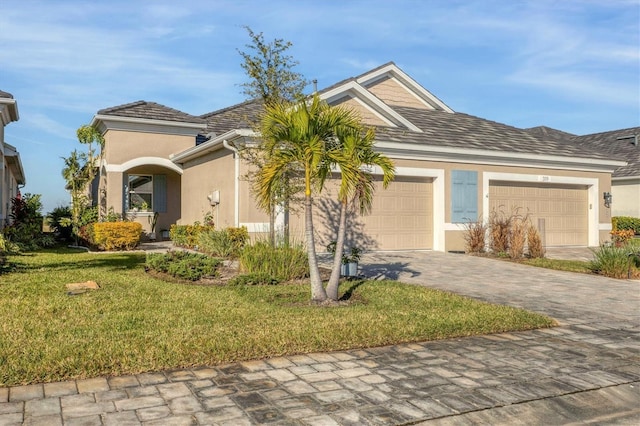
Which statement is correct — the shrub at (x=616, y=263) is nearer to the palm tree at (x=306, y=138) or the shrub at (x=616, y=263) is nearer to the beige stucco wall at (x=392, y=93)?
the palm tree at (x=306, y=138)

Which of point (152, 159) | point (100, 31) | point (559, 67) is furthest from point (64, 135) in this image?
point (559, 67)

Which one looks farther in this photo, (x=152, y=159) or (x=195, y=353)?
(x=152, y=159)

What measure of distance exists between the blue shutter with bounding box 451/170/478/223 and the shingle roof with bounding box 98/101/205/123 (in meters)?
9.68

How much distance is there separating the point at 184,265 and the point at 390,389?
6.89 metres

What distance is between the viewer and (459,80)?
1548 centimetres

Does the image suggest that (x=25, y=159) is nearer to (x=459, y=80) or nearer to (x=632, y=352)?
(x=459, y=80)

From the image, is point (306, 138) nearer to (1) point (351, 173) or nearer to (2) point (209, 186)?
(1) point (351, 173)

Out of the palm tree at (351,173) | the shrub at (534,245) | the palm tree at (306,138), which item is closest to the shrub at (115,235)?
the palm tree at (306,138)

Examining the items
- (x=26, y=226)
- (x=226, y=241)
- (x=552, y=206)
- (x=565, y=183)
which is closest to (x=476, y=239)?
(x=552, y=206)

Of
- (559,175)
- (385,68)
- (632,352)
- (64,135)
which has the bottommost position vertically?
(632,352)

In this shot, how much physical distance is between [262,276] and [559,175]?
44.3ft

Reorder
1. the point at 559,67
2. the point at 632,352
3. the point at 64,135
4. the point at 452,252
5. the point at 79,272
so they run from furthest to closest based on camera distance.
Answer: the point at 64,135 < the point at 452,252 < the point at 559,67 < the point at 79,272 < the point at 632,352

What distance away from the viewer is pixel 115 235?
16281 millimetres

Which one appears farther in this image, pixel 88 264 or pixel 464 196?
pixel 464 196
